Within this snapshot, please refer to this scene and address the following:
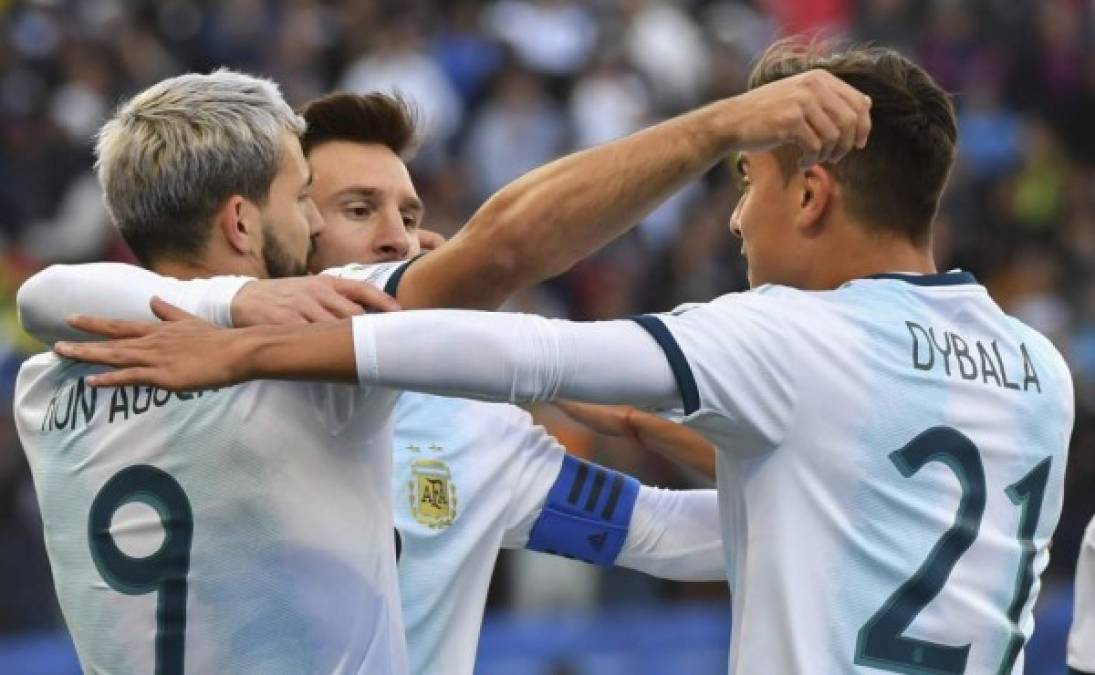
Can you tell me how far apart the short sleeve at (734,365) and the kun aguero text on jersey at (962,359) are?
29 centimetres

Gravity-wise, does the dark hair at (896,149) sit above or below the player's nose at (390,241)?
above

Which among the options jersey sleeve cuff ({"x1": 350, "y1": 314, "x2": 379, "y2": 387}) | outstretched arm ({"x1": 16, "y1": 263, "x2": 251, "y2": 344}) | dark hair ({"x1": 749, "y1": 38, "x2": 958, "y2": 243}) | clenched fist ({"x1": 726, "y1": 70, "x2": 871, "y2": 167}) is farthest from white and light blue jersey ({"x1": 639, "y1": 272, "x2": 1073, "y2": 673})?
outstretched arm ({"x1": 16, "y1": 263, "x2": 251, "y2": 344})

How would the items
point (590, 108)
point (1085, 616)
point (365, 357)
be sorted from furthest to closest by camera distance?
1. point (590, 108)
2. point (1085, 616)
3. point (365, 357)

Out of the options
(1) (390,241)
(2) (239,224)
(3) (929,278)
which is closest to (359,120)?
(1) (390,241)

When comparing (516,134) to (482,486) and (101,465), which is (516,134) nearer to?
(482,486)

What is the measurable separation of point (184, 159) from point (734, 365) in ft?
4.16

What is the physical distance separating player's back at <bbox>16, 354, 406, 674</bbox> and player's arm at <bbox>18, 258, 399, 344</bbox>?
0.53 ft

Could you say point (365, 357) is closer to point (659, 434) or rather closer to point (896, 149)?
point (896, 149)

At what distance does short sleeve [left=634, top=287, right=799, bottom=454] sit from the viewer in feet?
12.4

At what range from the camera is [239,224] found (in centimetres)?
425

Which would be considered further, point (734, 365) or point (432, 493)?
point (432, 493)

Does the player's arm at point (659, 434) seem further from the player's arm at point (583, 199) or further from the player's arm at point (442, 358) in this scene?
the player's arm at point (442, 358)

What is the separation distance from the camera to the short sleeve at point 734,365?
3.77 meters

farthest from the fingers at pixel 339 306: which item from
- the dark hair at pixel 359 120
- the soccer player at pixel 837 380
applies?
the dark hair at pixel 359 120
